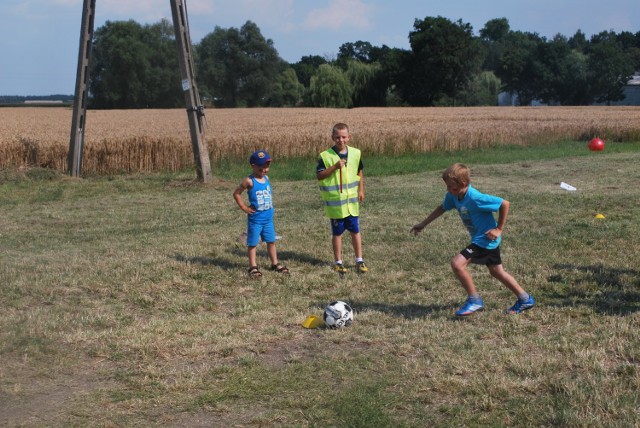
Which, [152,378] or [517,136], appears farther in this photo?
[517,136]

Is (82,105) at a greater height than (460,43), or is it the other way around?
(460,43)

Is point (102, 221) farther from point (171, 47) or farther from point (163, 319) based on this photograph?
point (171, 47)

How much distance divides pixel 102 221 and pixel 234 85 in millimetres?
91110

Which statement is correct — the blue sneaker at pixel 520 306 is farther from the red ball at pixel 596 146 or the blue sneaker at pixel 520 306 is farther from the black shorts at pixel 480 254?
the red ball at pixel 596 146

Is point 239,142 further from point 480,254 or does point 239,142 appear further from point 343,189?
point 480,254

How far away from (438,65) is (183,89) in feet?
249

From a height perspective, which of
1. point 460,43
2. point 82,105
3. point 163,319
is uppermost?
point 460,43

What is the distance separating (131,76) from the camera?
93.1 m

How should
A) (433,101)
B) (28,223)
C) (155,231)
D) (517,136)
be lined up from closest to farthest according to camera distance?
1. (155,231)
2. (28,223)
3. (517,136)
4. (433,101)

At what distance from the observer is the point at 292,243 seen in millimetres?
10570

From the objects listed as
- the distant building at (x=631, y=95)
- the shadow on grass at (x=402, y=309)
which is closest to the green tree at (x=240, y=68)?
the distant building at (x=631, y=95)

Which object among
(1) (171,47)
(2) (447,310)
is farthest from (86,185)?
(1) (171,47)

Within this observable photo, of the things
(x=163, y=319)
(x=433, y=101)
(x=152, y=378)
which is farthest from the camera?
A: (x=433, y=101)

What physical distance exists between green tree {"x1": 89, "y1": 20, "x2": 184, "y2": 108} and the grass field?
3268 inches
